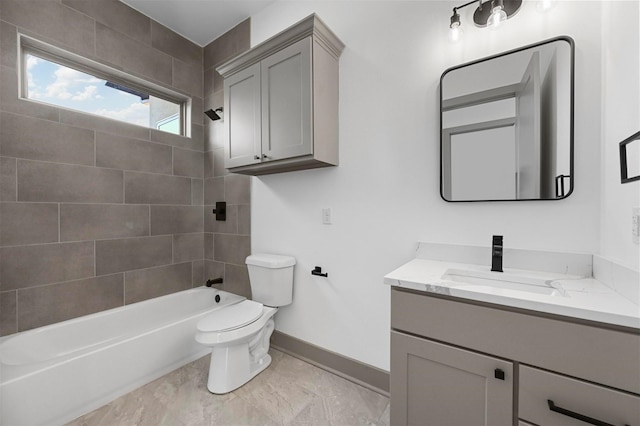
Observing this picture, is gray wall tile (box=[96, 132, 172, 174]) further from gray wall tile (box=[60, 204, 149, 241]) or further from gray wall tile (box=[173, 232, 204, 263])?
gray wall tile (box=[173, 232, 204, 263])

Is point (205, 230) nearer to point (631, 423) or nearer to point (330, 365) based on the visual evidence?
point (330, 365)

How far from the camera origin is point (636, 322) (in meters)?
0.70

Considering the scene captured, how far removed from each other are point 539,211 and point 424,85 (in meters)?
0.90

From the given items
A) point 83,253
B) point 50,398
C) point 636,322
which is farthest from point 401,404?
point 83,253

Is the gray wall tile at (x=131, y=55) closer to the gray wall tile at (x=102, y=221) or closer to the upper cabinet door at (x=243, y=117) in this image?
the upper cabinet door at (x=243, y=117)

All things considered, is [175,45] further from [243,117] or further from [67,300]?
[67,300]

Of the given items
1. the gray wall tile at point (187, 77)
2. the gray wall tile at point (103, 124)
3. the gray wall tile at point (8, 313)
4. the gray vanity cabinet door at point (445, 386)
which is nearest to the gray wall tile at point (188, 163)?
the gray wall tile at point (103, 124)

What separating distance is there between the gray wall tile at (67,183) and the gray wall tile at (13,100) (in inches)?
13.2

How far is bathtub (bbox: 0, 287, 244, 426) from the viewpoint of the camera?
1330 mm

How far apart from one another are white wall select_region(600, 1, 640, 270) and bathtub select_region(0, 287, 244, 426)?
2.46 m

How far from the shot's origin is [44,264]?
1.83 meters

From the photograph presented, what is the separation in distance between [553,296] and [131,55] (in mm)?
3226

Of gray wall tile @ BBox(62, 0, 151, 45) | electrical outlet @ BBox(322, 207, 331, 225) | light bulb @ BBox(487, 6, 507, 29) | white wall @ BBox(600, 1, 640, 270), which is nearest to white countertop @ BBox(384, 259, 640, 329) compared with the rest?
white wall @ BBox(600, 1, 640, 270)

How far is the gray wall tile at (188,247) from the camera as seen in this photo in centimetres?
256
